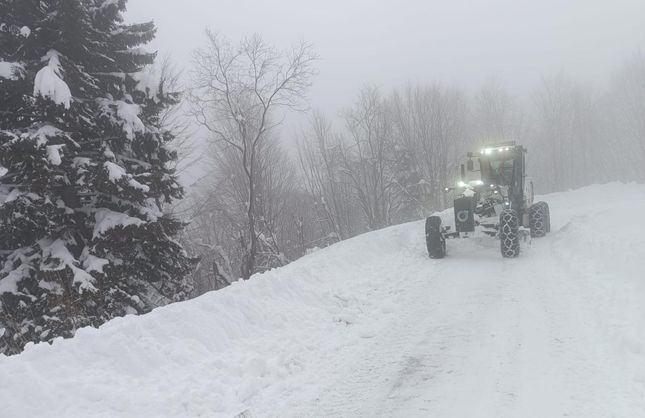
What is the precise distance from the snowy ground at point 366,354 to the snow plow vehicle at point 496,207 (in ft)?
7.64

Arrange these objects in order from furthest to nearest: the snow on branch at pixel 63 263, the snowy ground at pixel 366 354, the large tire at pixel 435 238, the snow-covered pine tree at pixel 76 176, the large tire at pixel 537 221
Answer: the large tire at pixel 537 221
the large tire at pixel 435 238
the snow on branch at pixel 63 263
the snow-covered pine tree at pixel 76 176
the snowy ground at pixel 366 354

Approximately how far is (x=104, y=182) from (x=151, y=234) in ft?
5.10

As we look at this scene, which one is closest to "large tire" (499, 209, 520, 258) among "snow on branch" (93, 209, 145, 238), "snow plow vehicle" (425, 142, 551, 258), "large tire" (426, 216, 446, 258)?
"snow plow vehicle" (425, 142, 551, 258)

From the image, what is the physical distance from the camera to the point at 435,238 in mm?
11461

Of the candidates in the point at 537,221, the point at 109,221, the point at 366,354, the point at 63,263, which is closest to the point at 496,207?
the point at 537,221

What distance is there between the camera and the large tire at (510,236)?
10750 millimetres

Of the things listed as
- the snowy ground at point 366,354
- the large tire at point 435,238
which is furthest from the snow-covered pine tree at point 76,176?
the large tire at point 435,238

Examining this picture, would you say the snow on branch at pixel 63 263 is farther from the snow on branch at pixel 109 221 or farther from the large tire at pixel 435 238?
the large tire at pixel 435 238

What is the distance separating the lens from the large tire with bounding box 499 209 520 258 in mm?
10750

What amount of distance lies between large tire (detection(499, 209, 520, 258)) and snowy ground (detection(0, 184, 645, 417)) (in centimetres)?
186

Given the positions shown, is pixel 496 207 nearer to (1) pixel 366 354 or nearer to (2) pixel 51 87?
(1) pixel 366 354

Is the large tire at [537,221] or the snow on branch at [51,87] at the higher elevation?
the snow on branch at [51,87]

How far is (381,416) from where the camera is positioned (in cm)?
403

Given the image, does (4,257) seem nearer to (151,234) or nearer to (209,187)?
Answer: (151,234)
